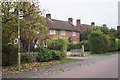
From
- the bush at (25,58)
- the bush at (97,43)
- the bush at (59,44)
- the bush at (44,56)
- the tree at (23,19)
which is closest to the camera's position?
the tree at (23,19)

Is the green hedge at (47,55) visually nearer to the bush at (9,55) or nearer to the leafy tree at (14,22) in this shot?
the leafy tree at (14,22)

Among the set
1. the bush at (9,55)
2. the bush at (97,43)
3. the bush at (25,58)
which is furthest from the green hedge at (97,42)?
the bush at (9,55)

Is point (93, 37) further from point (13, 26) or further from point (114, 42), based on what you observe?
point (13, 26)

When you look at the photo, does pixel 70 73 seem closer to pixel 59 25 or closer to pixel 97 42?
pixel 97 42

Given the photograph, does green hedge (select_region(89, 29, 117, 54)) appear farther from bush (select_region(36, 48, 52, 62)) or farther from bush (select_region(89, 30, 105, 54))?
bush (select_region(36, 48, 52, 62))

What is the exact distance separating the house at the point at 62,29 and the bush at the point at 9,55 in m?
35.0

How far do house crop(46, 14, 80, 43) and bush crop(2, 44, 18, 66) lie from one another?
35.0 m

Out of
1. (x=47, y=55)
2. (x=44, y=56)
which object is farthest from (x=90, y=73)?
(x=47, y=55)

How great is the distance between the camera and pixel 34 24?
2072 cm

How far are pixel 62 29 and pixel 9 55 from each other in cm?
4143

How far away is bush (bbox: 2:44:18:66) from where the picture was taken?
18.6m

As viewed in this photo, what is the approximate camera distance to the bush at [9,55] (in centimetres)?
1862

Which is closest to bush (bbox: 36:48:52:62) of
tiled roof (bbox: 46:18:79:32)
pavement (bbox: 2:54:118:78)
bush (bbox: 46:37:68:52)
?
bush (bbox: 46:37:68:52)

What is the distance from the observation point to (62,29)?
60.1m
